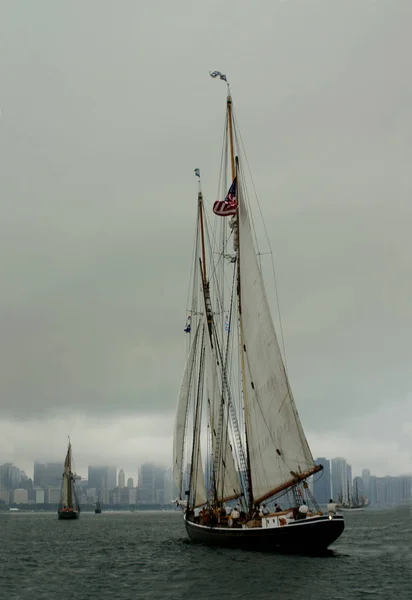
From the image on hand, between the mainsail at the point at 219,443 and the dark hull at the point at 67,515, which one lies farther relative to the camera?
the dark hull at the point at 67,515

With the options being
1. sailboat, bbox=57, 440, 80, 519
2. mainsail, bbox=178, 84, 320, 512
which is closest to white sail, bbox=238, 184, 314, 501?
mainsail, bbox=178, 84, 320, 512

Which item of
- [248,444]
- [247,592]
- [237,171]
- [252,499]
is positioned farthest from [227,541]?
[237,171]

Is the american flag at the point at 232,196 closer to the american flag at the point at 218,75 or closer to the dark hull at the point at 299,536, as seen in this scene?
the american flag at the point at 218,75

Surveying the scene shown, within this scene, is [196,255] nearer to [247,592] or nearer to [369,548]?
[369,548]

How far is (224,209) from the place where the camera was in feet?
186

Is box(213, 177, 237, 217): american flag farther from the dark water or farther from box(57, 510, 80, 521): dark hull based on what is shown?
box(57, 510, 80, 521): dark hull

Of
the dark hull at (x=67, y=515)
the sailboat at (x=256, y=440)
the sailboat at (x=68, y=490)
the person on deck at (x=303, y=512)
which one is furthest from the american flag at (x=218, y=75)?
the dark hull at (x=67, y=515)

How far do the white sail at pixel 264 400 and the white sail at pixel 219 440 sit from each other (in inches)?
449

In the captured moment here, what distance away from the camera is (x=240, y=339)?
55062mm

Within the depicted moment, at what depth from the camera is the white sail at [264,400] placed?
49.7 m

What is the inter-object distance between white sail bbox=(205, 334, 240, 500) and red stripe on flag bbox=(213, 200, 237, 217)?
1390 centimetres

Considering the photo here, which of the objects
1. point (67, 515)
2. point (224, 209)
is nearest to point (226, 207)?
point (224, 209)

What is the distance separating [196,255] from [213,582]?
126 ft

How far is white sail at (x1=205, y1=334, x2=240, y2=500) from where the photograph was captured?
6429 cm
